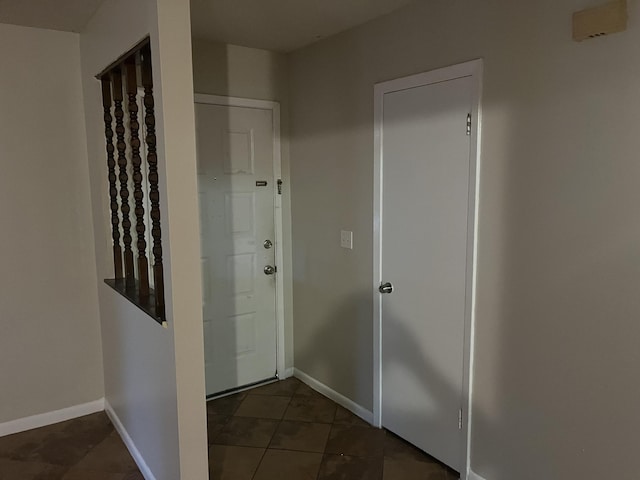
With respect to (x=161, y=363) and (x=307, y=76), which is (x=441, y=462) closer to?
(x=161, y=363)

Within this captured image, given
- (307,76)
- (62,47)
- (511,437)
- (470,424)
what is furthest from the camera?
(307,76)

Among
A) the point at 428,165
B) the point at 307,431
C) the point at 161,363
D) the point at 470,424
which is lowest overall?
the point at 307,431

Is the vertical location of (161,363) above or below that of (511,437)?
above

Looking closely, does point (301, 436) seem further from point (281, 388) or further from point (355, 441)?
point (281, 388)

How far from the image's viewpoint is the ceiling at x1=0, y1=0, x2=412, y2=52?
7.91 feet

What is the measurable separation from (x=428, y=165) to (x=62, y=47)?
2177mm

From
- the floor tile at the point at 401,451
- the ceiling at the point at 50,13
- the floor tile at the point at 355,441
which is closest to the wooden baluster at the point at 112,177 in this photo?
the ceiling at the point at 50,13

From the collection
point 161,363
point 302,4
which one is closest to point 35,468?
point 161,363

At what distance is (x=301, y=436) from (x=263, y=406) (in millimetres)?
467

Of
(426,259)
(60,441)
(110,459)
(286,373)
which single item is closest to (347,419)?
(286,373)

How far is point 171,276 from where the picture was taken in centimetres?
188

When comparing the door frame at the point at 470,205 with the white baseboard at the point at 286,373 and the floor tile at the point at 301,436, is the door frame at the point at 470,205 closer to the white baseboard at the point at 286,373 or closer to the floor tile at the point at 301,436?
the floor tile at the point at 301,436

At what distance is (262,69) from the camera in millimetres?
3354

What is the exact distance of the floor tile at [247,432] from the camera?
284cm
